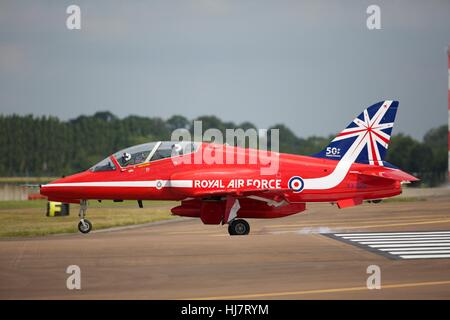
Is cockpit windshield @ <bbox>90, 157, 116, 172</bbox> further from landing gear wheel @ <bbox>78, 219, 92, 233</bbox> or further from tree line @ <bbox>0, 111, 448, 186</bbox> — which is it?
tree line @ <bbox>0, 111, 448, 186</bbox>

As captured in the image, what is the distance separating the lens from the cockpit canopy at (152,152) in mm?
23656

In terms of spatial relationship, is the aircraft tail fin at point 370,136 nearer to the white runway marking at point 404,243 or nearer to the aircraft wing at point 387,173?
the aircraft wing at point 387,173

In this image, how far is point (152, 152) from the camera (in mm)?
23656

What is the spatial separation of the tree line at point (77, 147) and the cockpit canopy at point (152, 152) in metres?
41.7

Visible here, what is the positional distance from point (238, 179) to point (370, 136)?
4.28 m

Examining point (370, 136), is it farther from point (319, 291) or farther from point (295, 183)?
point (319, 291)

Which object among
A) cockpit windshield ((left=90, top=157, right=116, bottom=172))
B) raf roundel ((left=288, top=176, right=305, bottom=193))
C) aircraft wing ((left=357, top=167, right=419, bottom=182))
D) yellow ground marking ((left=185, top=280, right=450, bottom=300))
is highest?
cockpit windshield ((left=90, top=157, right=116, bottom=172))

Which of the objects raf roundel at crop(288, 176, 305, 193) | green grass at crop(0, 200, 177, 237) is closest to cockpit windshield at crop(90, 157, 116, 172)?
green grass at crop(0, 200, 177, 237)

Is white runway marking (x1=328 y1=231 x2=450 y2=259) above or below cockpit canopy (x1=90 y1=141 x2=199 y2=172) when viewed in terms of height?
below

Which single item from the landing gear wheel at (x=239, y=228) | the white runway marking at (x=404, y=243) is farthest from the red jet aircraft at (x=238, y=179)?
the white runway marking at (x=404, y=243)

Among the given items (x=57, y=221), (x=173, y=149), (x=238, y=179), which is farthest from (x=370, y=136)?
(x=57, y=221)

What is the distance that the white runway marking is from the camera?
1839 cm

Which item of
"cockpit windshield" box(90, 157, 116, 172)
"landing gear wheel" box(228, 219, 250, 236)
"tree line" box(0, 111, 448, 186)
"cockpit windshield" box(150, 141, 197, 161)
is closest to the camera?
"landing gear wheel" box(228, 219, 250, 236)

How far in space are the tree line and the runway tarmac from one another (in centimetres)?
4454
